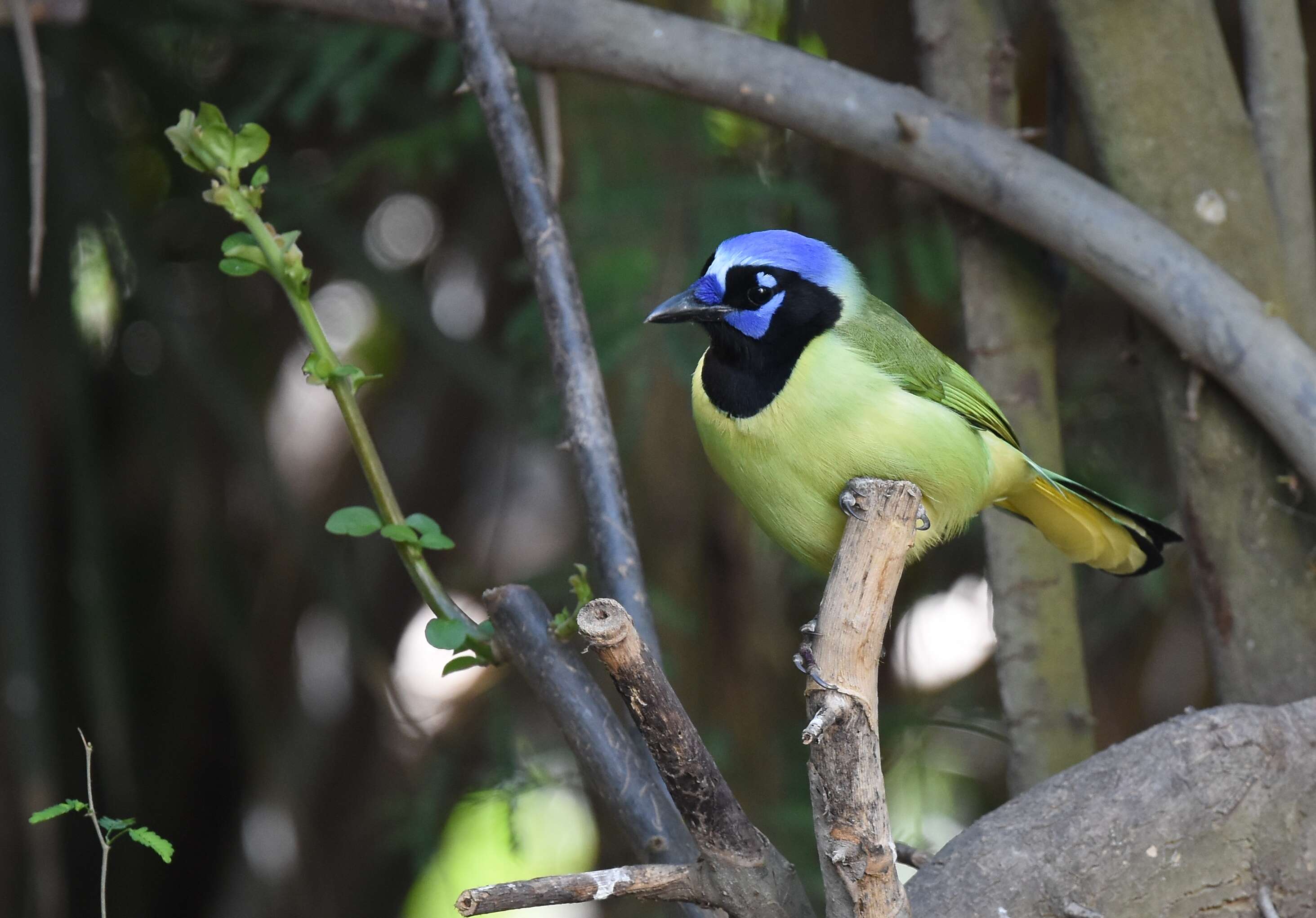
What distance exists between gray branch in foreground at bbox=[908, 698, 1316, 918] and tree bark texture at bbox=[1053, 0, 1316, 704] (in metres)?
0.37

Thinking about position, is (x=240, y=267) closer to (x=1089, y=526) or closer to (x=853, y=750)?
(x=853, y=750)

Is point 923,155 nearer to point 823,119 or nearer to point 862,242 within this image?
point 823,119

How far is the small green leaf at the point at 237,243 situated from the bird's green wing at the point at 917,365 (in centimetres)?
98

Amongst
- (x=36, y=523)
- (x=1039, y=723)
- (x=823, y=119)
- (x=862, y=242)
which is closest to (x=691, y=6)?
(x=862, y=242)

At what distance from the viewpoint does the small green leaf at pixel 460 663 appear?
1.95 m

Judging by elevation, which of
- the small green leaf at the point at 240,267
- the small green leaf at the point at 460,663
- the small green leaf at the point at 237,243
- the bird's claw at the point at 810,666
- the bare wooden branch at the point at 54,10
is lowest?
the bird's claw at the point at 810,666

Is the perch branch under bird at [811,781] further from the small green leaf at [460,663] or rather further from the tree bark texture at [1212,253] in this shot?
the tree bark texture at [1212,253]

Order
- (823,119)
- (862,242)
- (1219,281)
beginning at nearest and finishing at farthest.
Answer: (1219,281) → (823,119) → (862,242)

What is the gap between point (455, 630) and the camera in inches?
73.7

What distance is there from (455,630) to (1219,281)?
1511mm

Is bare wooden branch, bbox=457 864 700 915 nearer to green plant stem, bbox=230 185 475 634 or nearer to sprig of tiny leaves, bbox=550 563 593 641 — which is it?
sprig of tiny leaves, bbox=550 563 593 641

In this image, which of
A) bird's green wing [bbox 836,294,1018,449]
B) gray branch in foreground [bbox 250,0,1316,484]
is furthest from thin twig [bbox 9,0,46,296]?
bird's green wing [bbox 836,294,1018,449]

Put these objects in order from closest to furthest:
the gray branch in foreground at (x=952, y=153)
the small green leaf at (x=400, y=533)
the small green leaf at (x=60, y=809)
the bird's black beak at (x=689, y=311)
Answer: the small green leaf at (x=60, y=809) < the small green leaf at (x=400, y=533) < the bird's black beak at (x=689, y=311) < the gray branch in foreground at (x=952, y=153)

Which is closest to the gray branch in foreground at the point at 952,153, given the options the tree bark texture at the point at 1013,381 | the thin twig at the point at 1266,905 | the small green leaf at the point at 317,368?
the tree bark texture at the point at 1013,381
